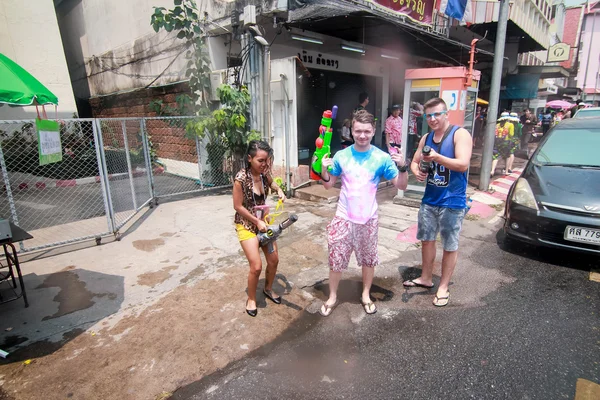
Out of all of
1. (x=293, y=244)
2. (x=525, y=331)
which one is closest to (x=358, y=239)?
(x=525, y=331)

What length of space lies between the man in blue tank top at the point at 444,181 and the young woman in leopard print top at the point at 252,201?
1.44 meters

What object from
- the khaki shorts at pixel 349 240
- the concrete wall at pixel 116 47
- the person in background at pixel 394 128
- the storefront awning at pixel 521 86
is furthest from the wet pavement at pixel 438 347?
the storefront awning at pixel 521 86

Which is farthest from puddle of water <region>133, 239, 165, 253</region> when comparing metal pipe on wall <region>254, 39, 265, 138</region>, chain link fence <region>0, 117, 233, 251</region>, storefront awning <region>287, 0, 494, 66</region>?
storefront awning <region>287, 0, 494, 66</region>

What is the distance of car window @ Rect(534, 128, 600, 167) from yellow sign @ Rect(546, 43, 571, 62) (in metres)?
17.8

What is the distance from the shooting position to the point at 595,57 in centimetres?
3834

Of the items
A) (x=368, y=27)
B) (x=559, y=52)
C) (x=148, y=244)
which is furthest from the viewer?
(x=559, y=52)

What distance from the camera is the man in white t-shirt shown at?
2.93 metres

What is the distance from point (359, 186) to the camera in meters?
2.97

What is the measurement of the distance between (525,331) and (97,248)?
5.40 metres

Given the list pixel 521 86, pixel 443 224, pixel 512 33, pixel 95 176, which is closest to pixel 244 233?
pixel 443 224

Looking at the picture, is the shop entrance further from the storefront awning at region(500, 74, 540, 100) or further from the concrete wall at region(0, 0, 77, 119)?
the storefront awning at region(500, 74, 540, 100)

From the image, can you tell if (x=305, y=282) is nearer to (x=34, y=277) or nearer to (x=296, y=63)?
(x=34, y=277)

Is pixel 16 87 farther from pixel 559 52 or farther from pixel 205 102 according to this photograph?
pixel 559 52

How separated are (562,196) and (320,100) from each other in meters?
6.77
